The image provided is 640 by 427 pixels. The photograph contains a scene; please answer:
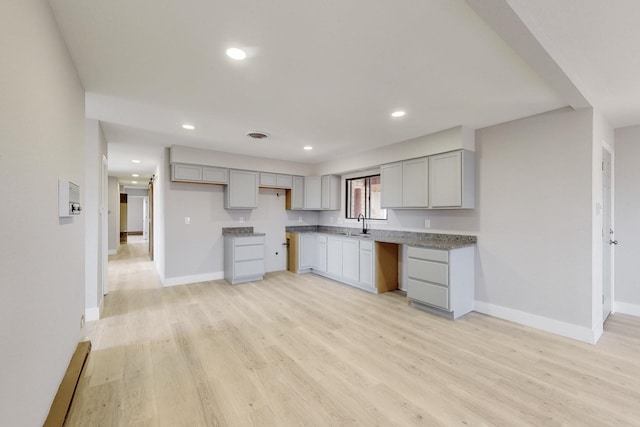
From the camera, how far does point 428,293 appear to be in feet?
11.8

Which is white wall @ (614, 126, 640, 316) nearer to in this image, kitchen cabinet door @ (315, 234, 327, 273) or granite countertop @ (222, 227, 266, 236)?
kitchen cabinet door @ (315, 234, 327, 273)

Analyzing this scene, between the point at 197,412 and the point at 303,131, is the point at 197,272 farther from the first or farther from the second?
the point at 197,412

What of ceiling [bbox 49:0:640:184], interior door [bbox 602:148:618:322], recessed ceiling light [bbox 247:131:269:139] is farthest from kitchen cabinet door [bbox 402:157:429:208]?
recessed ceiling light [bbox 247:131:269:139]

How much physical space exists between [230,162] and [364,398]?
4.39 meters

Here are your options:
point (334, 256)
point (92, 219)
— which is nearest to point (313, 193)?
point (334, 256)

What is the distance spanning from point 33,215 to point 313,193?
194 inches

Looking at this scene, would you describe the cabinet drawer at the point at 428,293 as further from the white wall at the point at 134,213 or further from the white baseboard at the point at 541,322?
the white wall at the point at 134,213

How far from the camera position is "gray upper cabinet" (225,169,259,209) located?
5.16 metres

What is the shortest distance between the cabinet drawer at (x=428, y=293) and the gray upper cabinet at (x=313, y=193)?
2825 mm

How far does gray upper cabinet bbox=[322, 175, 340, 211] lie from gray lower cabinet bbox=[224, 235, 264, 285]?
1613 mm

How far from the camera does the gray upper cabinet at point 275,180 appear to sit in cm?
561

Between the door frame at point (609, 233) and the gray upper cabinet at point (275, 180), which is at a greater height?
the gray upper cabinet at point (275, 180)

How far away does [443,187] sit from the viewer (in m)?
3.76

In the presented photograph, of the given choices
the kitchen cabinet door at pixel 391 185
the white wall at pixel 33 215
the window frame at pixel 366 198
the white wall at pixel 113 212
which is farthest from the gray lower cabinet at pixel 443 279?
the white wall at pixel 113 212
